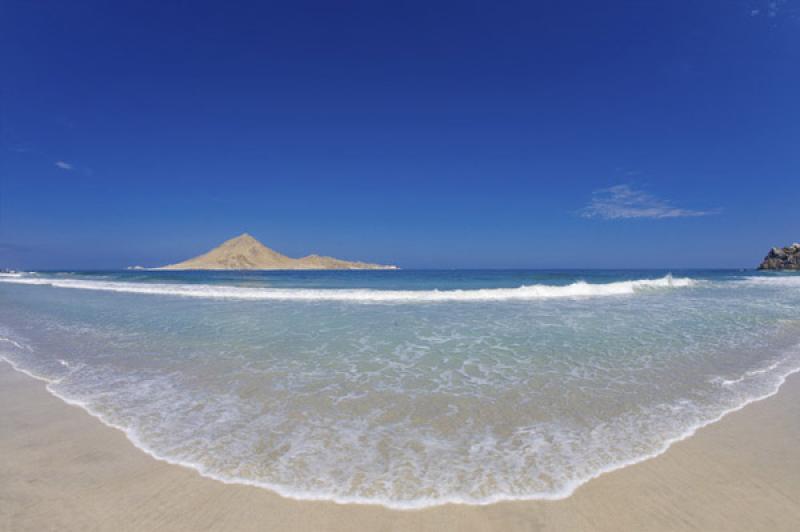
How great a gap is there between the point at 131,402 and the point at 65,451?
1258mm

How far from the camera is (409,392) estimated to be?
514 cm

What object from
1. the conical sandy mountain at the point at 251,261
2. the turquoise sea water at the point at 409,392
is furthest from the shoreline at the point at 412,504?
the conical sandy mountain at the point at 251,261

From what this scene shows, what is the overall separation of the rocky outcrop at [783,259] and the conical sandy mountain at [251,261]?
10606 cm

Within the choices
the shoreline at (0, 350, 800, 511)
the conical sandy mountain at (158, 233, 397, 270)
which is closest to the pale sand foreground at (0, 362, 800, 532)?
the shoreline at (0, 350, 800, 511)

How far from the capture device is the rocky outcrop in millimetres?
77688

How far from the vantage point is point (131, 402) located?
4812 mm

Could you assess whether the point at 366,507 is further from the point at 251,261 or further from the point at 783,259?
the point at 251,261

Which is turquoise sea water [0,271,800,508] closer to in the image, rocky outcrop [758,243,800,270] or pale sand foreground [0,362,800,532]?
pale sand foreground [0,362,800,532]

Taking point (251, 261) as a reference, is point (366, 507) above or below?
below

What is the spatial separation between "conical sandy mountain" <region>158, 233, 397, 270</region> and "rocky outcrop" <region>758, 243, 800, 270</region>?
348 feet

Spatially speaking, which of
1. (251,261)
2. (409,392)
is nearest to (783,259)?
(409,392)

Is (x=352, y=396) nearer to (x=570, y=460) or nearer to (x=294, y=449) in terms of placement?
(x=294, y=449)

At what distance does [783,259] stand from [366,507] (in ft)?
370

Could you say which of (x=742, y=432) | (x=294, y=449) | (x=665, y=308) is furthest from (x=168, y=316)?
(x=665, y=308)
